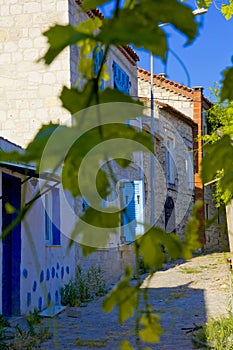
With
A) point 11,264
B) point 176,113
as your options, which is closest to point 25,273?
point 11,264

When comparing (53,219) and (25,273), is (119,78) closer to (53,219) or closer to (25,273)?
(53,219)

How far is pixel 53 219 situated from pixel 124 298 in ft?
29.8

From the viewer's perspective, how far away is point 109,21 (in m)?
0.59

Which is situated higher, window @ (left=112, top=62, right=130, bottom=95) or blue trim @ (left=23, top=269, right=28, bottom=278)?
window @ (left=112, top=62, right=130, bottom=95)

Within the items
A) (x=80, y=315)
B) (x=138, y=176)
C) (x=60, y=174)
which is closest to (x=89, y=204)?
(x=60, y=174)

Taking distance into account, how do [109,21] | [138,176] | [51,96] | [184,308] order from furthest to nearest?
[138,176]
[51,96]
[184,308]
[109,21]

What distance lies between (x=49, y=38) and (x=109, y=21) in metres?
0.07

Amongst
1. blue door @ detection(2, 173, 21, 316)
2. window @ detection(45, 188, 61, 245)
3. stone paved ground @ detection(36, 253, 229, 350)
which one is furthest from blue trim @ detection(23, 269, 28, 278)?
window @ detection(45, 188, 61, 245)

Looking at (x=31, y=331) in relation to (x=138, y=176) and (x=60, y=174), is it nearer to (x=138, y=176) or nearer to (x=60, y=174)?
(x=60, y=174)

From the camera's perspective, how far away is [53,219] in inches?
381

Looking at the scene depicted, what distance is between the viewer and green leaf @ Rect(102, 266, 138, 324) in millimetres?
673

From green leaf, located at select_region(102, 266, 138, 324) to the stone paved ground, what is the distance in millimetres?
2514

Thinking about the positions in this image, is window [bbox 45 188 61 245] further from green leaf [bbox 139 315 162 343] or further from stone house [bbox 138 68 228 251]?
stone house [bbox 138 68 228 251]

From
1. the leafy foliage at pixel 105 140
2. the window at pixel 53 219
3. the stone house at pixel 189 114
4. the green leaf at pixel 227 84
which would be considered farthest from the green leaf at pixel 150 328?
the stone house at pixel 189 114
